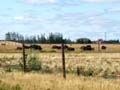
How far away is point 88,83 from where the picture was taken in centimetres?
2136

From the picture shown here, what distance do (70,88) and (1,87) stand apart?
2618mm

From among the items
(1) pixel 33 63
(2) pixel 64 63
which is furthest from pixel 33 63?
(2) pixel 64 63

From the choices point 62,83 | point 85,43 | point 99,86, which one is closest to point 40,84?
point 62,83

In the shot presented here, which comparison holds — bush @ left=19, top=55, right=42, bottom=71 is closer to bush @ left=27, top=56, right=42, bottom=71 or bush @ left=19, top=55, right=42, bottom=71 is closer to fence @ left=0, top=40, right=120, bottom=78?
bush @ left=27, top=56, right=42, bottom=71

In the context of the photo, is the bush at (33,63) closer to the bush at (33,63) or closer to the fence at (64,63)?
the bush at (33,63)

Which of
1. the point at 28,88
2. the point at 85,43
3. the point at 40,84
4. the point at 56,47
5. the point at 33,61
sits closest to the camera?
the point at 28,88

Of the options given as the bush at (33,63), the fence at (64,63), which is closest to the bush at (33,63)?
the bush at (33,63)

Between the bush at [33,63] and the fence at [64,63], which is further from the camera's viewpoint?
the bush at [33,63]

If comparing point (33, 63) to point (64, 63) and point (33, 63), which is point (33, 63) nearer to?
point (33, 63)

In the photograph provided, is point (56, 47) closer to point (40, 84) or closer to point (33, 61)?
point (33, 61)

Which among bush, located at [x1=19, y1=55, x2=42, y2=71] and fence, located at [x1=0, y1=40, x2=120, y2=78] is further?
bush, located at [x1=19, y1=55, x2=42, y2=71]

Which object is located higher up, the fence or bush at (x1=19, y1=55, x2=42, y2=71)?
bush at (x1=19, y1=55, x2=42, y2=71)

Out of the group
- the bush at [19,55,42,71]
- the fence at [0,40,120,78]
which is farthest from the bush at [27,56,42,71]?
the fence at [0,40,120,78]

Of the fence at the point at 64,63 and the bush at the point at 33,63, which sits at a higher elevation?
the bush at the point at 33,63
